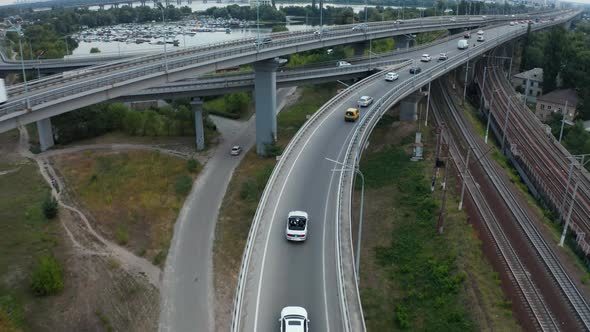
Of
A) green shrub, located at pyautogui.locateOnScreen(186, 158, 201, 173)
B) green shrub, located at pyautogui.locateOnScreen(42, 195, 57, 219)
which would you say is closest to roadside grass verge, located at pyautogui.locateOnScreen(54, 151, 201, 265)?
green shrub, located at pyautogui.locateOnScreen(186, 158, 201, 173)

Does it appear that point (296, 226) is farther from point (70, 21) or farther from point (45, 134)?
point (70, 21)

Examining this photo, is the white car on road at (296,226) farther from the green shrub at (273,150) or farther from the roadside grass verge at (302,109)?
the roadside grass verge at (302,109)

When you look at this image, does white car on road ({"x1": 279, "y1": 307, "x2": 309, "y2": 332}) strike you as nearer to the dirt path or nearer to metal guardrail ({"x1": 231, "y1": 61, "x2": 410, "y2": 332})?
metal guardrail ({"x1": 231, "y1": 61, "x2": 410, "y2": 332})

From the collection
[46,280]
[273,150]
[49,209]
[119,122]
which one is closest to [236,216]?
[273,150]

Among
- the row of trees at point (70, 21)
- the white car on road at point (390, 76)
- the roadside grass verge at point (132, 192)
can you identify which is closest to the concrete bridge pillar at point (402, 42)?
the white car on road at point (390, 76)

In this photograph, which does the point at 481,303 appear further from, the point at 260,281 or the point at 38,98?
the point at 38,98

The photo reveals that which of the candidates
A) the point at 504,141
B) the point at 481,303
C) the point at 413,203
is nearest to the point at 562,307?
the point at 481,303
